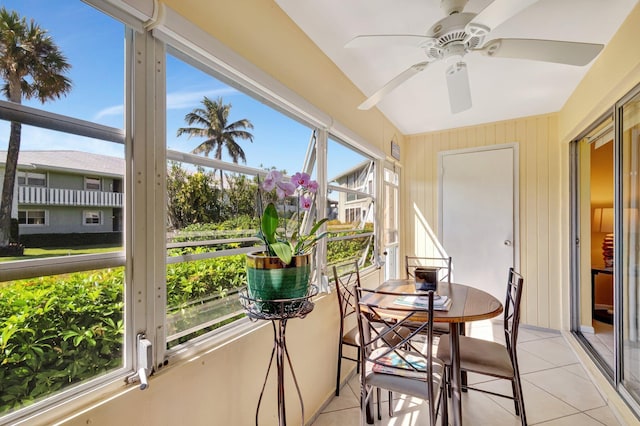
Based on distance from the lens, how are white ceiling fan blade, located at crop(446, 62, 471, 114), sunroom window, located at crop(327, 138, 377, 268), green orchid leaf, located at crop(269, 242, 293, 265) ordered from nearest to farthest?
1. green orchid leaf, located at crop(269, 242, 293, 265)
2. white ceiling fan blade, located at crop(446, 62, 471, 114)
3. sunroom window, located at crop(327, 138, 377, 268)

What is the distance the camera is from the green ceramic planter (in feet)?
3.39

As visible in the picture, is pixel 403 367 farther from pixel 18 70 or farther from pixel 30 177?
pixel 18 70

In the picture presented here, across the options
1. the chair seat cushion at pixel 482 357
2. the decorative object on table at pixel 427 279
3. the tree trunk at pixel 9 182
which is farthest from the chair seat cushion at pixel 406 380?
the tree trunk at pixel 9 182

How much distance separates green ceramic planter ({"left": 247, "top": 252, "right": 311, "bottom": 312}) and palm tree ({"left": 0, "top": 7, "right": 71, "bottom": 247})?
2.12ft

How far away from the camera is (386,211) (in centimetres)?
357

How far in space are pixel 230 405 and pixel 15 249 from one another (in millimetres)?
970

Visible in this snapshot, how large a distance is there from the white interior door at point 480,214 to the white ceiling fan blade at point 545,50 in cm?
226

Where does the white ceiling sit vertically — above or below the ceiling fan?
above

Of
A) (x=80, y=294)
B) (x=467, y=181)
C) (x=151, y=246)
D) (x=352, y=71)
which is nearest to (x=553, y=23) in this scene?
(x=352, y=71)

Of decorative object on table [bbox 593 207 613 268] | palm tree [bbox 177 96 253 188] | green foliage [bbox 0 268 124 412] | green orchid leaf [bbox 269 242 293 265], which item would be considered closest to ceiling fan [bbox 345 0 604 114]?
palm tree [bbox 177 96 253 188]

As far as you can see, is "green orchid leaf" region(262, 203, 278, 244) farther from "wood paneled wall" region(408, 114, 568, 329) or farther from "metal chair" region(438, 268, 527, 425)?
"wood paneled wall" region(408, 114, 568, 329)

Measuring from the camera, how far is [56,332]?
0.80 m

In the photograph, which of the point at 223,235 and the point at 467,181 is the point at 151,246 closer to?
the point at 223,235

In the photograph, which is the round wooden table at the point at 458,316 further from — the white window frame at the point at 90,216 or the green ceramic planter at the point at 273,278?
the white window frame at the point at 90,216
